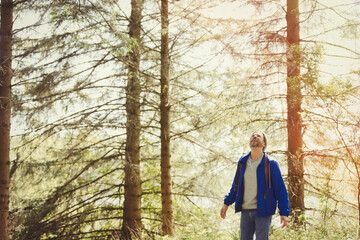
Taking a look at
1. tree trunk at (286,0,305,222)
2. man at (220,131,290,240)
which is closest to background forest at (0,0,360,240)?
tree trunk at (286,0,305,222)

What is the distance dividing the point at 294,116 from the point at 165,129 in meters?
3.33

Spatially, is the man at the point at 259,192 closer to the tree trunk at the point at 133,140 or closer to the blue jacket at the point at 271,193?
the blue jacket at the point at 271,193

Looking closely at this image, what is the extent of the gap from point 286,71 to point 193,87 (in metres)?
2.53

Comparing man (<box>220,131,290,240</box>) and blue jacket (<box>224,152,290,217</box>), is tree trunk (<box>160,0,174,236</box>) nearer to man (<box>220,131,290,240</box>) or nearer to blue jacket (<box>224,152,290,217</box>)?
man (<box>220,131,290,240</box>)

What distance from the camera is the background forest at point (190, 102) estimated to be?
268 inches

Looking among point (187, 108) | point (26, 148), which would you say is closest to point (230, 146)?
point (187, 108)

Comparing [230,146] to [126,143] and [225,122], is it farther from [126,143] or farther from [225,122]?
[126,143]

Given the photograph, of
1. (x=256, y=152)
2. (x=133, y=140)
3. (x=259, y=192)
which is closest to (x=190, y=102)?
(x=133, y=140)

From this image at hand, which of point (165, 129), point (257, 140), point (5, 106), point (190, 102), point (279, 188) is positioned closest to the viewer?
point (279, 188)

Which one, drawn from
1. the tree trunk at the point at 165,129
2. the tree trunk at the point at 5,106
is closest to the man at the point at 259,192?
the tree trunk at the point at 165,129

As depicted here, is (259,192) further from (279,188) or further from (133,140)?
(133,140)

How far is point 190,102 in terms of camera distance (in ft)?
27.7

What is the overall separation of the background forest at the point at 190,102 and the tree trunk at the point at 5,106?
3cm

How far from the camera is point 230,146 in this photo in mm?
9055
